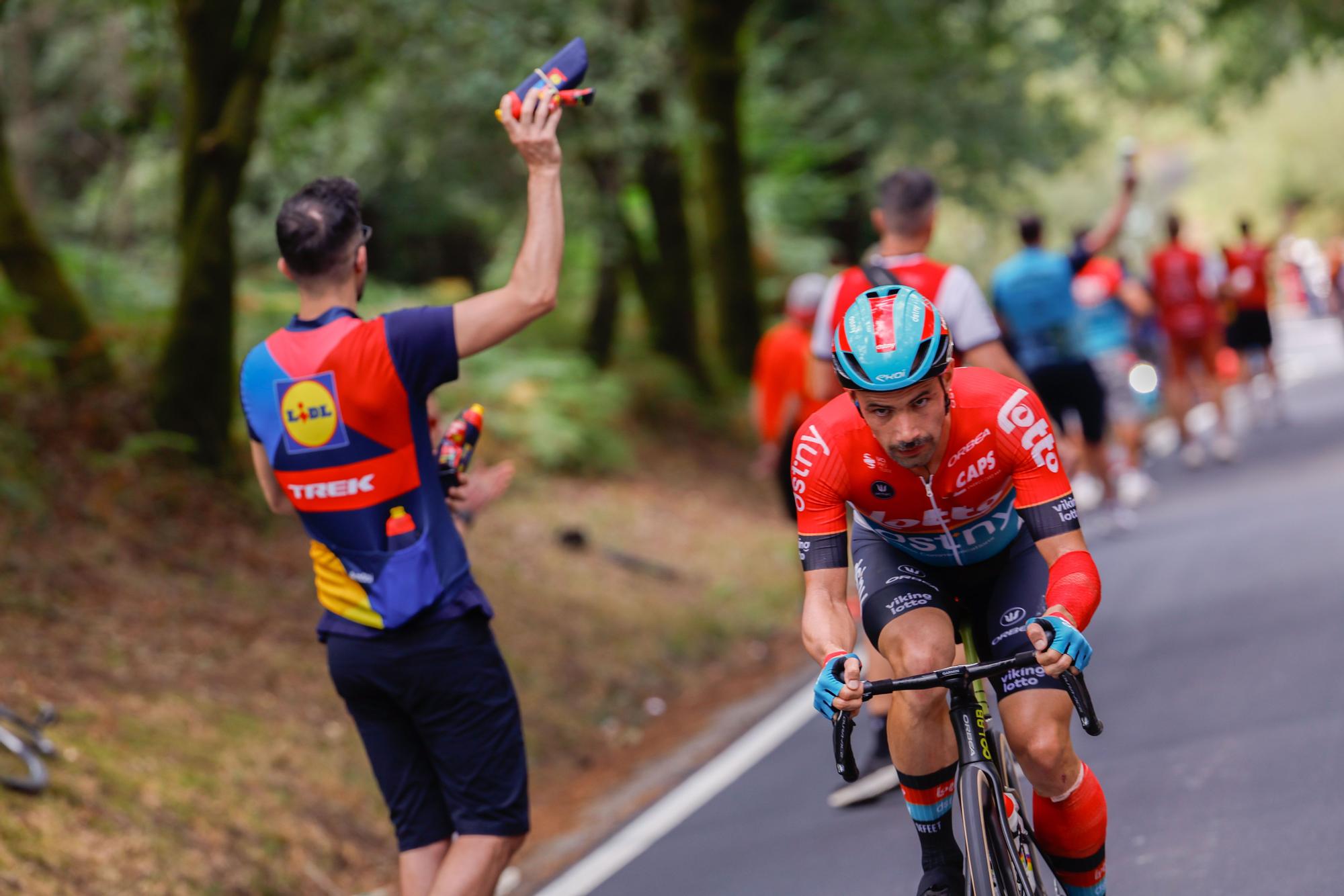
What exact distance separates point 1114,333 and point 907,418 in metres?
14.0

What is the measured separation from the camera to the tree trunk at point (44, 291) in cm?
1119

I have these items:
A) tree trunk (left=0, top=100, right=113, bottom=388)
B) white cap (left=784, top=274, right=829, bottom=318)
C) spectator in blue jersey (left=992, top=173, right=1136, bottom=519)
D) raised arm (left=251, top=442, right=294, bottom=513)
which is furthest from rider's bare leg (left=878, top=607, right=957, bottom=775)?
tree trunk (left=0, top=100, right=113, bottom=388)

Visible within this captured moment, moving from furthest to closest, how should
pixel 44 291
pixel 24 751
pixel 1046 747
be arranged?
1. pixel 44 291
2. pixel 24 751
3. pixel 1046 747

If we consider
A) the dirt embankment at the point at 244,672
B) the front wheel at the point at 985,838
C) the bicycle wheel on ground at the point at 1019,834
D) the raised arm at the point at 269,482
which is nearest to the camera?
the front wheel at the point at 985,838

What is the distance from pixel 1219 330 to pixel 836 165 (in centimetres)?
1195

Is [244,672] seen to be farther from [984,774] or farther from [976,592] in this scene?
[984,774]

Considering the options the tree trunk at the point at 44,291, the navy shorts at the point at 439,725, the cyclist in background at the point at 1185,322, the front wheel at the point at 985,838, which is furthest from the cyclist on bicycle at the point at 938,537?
the cyclist in background at the point at 1185,322

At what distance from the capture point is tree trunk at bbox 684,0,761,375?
20.0m

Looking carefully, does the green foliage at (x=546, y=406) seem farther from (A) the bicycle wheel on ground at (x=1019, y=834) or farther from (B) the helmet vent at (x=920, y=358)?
(B) the helmet vent at (x=920, y=358)

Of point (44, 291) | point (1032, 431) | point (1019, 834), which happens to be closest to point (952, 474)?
point (1032, 431)

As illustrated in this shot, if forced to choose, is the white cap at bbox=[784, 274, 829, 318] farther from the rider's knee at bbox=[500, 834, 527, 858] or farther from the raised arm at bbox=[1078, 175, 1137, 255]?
the rider's knee at bbox=[500, 834, 527, 858]

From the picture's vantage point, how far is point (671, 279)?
2136 centimetres

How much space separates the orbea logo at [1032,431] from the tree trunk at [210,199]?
735 cm

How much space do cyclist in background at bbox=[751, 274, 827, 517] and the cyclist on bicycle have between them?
457 centimetres
